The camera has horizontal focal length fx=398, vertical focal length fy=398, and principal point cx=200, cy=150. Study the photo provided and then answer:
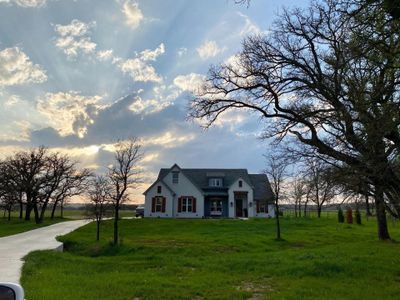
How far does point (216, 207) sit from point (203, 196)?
290cm

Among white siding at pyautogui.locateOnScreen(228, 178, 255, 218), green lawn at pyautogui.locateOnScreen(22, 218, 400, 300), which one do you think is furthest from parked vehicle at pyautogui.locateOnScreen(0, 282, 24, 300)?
white siding at pyautogui.locateOnScreen(228, 178, 255, 218)

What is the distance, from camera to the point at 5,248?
19.2m

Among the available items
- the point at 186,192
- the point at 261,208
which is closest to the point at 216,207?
the point at 186,192

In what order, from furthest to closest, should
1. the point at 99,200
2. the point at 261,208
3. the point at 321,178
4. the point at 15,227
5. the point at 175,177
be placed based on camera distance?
the point at 261,208, the point at 175,177, the point at 15,227, the point at 99,200, the point at 321,178

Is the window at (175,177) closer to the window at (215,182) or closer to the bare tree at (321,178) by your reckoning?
the window at (215,182)

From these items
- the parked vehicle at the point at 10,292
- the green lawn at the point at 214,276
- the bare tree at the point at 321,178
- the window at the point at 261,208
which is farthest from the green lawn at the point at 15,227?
the parked vehicle at the point at 10,292

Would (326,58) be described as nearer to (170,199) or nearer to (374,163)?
(374,163)

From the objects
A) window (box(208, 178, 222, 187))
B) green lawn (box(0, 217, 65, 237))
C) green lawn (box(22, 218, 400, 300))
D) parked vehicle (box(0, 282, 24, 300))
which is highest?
window (box(208, 178, 222, 187))

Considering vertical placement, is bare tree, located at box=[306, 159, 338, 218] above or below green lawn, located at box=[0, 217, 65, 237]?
above

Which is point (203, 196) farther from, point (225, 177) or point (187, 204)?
point (225, 177)

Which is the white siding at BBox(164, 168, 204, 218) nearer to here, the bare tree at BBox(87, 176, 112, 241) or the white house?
the white house

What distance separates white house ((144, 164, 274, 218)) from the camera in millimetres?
49719

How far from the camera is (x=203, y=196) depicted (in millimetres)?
50781

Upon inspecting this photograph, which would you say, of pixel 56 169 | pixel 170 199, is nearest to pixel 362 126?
pixel 170 199
